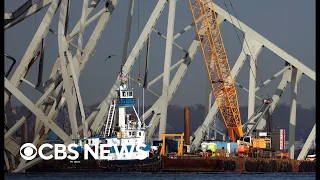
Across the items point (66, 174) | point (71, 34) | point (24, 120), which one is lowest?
point (66, 174)

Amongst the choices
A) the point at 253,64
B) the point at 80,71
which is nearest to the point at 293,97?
the point at 253,64

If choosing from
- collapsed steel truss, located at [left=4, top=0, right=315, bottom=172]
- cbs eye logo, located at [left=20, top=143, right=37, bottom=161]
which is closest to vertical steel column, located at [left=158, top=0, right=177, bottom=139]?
collapsed steel truss, located at [left=4, top=0, right=315, bottom=172]

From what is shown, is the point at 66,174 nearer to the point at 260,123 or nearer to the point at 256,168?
the point at 256,168

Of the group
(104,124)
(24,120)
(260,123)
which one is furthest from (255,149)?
(24,120)

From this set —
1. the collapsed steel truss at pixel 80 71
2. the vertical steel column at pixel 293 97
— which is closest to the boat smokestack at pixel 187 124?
the collapsed steel truss at pixel 80 71

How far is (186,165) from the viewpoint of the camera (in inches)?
2879

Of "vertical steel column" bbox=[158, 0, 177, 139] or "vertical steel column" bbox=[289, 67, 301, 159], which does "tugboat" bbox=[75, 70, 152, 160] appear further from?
"vertical steel column" bbox=[289, 67, 301, 159]

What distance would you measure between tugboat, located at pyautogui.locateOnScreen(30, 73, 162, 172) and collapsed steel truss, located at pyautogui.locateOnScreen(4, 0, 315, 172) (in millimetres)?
1724

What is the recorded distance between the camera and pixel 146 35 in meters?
78.6

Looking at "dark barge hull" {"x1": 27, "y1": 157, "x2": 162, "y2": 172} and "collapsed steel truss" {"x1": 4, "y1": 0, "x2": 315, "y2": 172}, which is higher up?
"collapsed steel truss" {"x1": 4, "y1": 0, "x2": 315, "y2": 172}

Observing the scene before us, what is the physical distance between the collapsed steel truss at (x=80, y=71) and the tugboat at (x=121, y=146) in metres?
1.72

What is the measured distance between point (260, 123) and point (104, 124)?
73.3ft

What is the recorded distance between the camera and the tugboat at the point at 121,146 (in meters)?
66.7

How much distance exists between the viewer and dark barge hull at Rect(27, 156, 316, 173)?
219 feet
